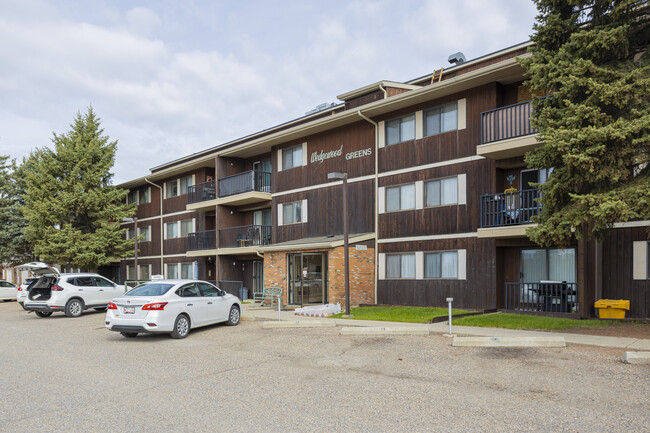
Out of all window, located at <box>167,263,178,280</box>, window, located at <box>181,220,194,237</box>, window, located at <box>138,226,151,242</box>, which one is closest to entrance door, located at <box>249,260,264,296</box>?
window, located at <box>181,220,194,237</box>

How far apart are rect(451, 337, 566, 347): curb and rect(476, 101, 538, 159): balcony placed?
703 cm

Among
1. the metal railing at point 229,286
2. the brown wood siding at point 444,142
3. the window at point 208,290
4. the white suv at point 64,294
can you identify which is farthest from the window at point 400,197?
the white suv at point 64,294

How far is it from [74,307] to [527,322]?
16.0m

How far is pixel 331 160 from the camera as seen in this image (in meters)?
23.2

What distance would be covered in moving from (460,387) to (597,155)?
6451 mm

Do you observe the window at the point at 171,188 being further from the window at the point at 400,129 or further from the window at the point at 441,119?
the window at the point at 441,119

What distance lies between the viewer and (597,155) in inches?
440

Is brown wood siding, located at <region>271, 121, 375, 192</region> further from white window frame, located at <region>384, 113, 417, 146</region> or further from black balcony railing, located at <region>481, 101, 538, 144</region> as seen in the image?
black balcony railing, located at <region>481, 101, 538, 144</region>

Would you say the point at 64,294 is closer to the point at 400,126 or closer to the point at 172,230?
the point at 400,126

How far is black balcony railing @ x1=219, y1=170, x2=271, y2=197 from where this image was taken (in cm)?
2670

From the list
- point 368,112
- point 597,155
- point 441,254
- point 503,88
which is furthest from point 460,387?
point 368,112

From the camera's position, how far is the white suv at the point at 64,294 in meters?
19.2

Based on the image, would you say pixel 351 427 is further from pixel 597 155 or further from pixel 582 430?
pixel 597 155

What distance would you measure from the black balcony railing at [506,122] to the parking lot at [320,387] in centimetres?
759
